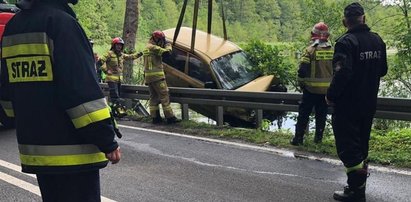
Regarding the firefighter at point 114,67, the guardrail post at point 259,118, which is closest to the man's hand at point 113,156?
the guardrail post at point 259,118

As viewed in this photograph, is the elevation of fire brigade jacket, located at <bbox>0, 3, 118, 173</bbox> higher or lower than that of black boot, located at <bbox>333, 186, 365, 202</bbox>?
higher

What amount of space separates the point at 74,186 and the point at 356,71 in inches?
115

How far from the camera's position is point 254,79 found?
406 inches

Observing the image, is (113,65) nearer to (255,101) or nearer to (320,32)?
(255,101)

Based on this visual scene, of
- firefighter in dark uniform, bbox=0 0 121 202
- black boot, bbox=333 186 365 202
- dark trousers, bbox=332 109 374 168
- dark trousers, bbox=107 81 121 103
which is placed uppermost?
firefighter in dark uniform, bbox=0 0 121 202

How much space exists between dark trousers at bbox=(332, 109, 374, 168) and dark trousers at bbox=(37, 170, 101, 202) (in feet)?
8.84

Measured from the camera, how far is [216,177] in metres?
5.34

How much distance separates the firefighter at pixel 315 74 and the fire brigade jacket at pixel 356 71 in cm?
206

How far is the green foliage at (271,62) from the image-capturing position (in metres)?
10.2

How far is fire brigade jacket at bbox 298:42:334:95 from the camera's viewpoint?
6.68 m

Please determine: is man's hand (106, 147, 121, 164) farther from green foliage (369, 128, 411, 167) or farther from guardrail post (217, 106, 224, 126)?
guardrail post (217, 106, 224, 126)

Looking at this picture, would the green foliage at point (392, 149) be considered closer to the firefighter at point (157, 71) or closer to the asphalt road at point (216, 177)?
the asphalt road at point (216, 177)

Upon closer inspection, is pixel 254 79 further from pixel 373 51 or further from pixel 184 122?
pixel 373 51

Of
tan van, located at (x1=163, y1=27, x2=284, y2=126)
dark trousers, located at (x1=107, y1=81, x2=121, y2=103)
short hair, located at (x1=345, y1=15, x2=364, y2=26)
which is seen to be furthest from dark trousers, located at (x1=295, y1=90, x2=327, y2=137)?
dark trousers, located at (x1=107, y1=81, x2=121, y2=103)
